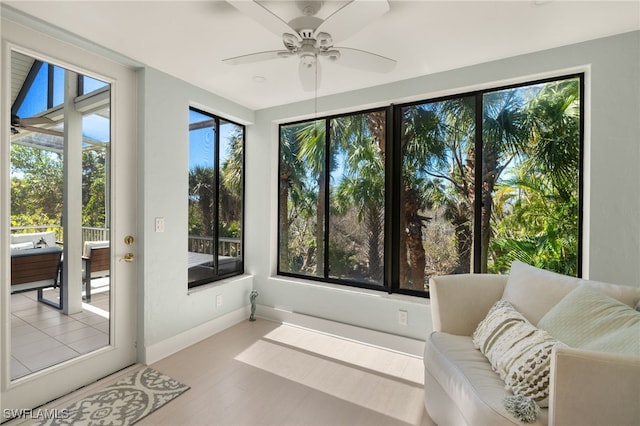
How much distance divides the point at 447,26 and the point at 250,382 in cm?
274

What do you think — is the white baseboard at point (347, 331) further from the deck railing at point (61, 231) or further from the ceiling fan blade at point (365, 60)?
the ceiling fan blade at point (365, 60)

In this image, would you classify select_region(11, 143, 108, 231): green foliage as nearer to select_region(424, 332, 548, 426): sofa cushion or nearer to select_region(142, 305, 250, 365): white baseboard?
select_region(142, 305, 250, 365): white baseboard

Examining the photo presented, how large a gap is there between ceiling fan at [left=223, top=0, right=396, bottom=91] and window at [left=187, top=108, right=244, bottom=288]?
1512 mm

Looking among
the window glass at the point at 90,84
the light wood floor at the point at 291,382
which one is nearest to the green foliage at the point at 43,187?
the window glass at the point at 90,84

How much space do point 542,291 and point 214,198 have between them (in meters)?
2.92

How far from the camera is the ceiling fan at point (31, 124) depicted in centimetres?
178

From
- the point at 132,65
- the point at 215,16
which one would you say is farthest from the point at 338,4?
the point at 132,65

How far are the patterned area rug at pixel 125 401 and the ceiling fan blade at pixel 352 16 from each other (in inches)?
96.7

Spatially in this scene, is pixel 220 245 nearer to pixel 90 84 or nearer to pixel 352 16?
pixel 90 84

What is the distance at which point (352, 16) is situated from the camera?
4.62ft

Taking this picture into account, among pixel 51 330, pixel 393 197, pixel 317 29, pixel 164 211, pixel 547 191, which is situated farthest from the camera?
pixel 393 197

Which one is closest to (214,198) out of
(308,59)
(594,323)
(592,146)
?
(308,59)

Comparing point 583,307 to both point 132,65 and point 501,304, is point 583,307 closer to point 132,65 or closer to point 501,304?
→ point 501,304

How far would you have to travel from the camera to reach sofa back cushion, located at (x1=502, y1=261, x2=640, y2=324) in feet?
4.81
